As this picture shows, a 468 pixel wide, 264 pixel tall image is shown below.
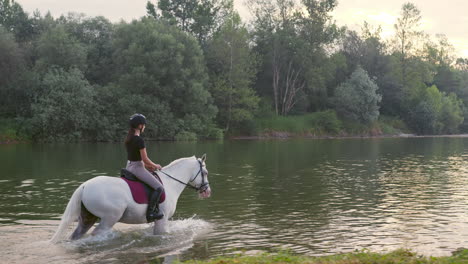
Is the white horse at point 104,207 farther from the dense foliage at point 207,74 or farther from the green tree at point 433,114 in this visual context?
the green tree at point 433,114

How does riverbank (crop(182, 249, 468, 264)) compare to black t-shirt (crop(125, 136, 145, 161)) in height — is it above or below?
below

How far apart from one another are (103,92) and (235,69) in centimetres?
2042

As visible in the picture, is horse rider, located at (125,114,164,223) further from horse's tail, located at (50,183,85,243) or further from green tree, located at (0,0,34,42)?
green tree, located at (0,0,34,42)

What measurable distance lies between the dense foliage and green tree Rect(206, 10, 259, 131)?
192 millimetres

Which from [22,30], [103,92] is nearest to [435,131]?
[103,92]

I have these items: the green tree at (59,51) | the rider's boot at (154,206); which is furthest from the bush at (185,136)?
the rider's boot at (154,206)

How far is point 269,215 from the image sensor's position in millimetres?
16594

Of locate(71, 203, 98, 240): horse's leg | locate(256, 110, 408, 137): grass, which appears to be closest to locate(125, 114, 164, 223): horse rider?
locate(71, 203, 98, 240): horse's leg

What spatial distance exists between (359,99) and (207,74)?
2740 cm

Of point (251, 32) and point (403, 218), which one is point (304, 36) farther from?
point (403, 218)

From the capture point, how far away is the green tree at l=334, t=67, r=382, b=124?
86.2 meters

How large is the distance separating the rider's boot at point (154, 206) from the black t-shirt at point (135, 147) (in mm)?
898

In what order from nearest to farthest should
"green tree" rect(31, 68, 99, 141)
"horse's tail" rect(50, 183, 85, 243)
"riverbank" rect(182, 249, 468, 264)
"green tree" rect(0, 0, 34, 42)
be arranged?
"riverbank" rect(182, 249, 468, 264), "horse's tail" rect(50, 183, 85, 243), "green tree" rect(31, 68, 99, 141), "green tree" rect(0, 0, 34, 42)

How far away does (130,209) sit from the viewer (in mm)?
12250
